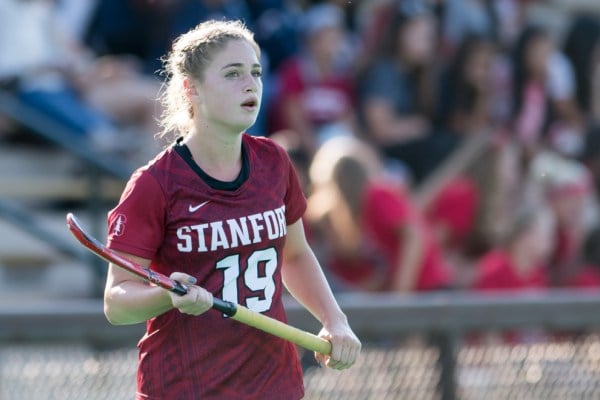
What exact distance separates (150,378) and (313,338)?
511mm

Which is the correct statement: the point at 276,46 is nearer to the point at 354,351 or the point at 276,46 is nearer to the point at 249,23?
the point at 249,23

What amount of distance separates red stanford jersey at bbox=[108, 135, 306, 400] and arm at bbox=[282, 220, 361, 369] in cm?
18

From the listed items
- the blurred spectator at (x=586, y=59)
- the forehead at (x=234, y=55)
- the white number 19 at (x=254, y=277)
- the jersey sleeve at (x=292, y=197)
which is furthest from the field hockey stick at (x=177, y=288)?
the blurred spectator at (x=586, y=59)

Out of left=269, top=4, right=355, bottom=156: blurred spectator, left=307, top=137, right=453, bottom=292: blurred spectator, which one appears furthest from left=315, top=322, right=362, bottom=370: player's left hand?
left=269, top=4, right=355, bottom=156: blurred spectator

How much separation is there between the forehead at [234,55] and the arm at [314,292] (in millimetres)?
605

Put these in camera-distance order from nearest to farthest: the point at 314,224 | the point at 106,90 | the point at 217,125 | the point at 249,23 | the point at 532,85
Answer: the point at 217,125, the point at 314,224, the point at 106,90, the point at 249,23, the point at 532,85

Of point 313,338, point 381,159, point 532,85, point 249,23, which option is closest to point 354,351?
point 313,338

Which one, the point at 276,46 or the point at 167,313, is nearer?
the point at 167,313

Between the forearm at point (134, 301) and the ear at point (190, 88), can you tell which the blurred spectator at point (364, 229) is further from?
the forearm at point (134, 301)

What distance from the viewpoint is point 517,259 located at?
7.86 meters

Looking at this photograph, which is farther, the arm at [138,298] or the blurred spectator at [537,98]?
the blurred spectator at [537,98]

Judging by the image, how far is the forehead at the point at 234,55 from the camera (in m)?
3.79

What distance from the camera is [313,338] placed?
154 inches

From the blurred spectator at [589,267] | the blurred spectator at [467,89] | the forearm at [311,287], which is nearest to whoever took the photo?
the forearm at [311,287]
